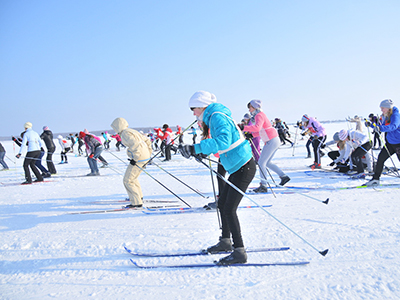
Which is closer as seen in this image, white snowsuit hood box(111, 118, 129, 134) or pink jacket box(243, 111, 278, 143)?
white snowsuit hood box(111, 118, 129, 134)

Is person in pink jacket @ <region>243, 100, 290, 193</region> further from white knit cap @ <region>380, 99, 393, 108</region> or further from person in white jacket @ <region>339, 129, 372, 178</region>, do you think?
person in white jacket @ <region>339, 129, 372, 178</region>

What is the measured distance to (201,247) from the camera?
10.1 ft

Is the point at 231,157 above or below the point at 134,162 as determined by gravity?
above

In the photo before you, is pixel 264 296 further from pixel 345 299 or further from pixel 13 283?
pixel 13 283

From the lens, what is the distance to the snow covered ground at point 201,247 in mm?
2242

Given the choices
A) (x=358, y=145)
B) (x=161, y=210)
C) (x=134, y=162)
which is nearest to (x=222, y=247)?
(x=161, y=210)

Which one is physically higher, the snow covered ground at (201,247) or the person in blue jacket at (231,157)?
the person in blue jacket at (231,157)

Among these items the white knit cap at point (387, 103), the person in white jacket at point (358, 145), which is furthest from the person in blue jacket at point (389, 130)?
the person in white jacket at point (358, 145)

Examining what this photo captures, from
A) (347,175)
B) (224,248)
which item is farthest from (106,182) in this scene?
(347,175)

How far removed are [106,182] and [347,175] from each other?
6.75 m

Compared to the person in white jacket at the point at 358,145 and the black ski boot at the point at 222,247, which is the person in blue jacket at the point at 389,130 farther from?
the black ski boot at the point at 222,247

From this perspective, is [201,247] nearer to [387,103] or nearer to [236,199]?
[236,199]

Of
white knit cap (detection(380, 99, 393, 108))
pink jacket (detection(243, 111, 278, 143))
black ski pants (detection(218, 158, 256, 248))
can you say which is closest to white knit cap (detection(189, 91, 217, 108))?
black ski pants (detection(218, 158, 256, 248))

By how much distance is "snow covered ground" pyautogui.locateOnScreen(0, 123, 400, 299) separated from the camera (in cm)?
224
